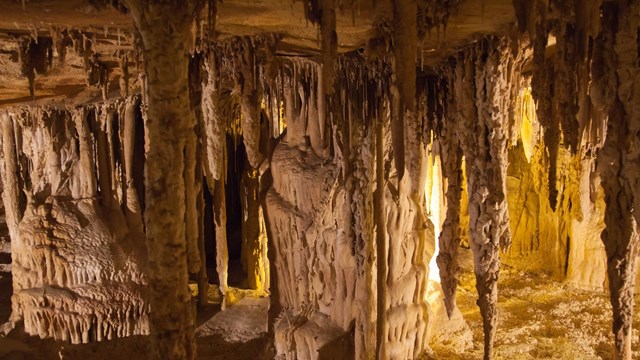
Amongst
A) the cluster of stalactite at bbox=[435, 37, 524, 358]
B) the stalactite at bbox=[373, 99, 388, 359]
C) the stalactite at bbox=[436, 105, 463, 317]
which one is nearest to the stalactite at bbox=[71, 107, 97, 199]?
the stalactite at bbox=[373, 99, 388, 359]

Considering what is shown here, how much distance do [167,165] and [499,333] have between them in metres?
5.05

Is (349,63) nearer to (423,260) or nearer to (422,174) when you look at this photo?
(422,174)

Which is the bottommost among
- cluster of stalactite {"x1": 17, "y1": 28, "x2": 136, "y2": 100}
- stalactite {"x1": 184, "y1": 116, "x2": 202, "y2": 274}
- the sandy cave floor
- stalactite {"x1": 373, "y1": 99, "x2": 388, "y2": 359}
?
the sandy cave floor

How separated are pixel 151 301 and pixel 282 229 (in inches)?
120

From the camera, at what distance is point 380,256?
5633mm

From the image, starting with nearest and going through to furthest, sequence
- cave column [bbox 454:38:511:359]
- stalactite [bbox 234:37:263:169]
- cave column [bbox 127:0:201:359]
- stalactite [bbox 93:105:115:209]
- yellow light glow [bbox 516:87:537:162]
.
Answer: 1. cave column [bbox 127:0:201:359]
2. cave column [bbox 454:38:511:359]
3. stalactite [bbox 234:37:263:169]
4. stalactite [bbox 93:105:115:209]
5. yellow light glow [bbox 516:87:537:162]

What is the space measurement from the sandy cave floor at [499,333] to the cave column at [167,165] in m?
3.37

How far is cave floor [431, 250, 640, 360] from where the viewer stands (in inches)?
244

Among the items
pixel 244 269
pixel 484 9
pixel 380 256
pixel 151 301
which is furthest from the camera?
pixel 244 269

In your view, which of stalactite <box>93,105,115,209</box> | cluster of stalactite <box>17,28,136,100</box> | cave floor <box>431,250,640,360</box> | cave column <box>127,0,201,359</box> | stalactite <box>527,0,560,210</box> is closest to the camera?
cave column <box>127,0,201,359</box>

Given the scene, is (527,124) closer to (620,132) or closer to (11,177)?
(620,132)

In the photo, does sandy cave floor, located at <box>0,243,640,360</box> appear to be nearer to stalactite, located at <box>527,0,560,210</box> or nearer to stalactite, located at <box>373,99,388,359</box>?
stalactite, located at <box>373,99,388,359</box>

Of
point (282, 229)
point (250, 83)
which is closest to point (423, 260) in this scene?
point (282, 229)

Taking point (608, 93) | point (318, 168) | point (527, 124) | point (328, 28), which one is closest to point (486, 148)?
point (608, 93)
